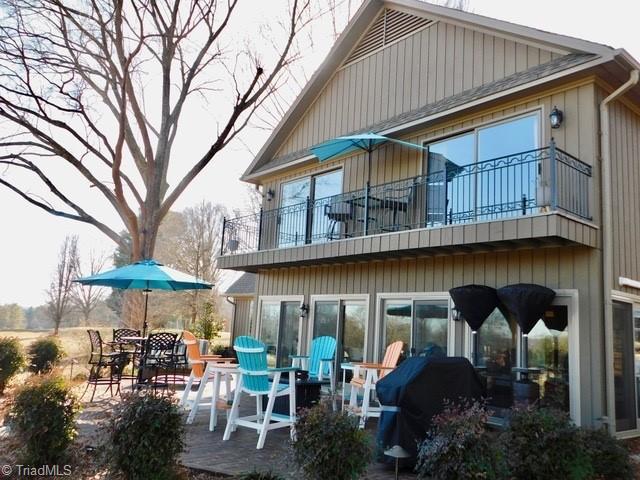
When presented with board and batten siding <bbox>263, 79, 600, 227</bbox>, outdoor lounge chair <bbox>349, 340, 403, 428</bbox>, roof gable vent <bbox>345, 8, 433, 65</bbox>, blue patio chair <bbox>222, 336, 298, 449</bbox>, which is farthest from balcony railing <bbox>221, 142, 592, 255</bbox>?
blue patio chair <bbox>222, 336, 298, 449</bbox>

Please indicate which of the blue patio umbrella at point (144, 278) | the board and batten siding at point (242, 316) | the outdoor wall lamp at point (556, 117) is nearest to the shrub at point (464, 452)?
the outdoor wall lamp at point (556, 117)

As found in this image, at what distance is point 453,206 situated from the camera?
8102 millimetres

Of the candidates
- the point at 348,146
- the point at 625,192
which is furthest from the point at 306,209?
the point at 625,192

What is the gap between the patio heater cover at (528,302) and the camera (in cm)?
645

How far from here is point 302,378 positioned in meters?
7.09

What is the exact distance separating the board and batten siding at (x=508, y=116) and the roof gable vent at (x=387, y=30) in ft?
7.64

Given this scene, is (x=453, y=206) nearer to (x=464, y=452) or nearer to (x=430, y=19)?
(x=430, y=19)

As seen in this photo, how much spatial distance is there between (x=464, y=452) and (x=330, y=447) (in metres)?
0.97

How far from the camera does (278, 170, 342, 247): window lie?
10555mm

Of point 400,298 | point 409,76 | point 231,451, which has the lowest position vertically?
point 231,451

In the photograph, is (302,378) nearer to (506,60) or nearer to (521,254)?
(521,254)

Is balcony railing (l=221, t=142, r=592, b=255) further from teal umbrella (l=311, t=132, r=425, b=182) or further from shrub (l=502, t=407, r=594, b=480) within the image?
shrub (l=502, t=407, r=594, b=480)

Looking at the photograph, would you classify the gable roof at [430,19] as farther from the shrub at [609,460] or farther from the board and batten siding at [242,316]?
the board and batten siding at [242,316]

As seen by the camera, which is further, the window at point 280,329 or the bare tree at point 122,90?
the bare tree at point 122,90
